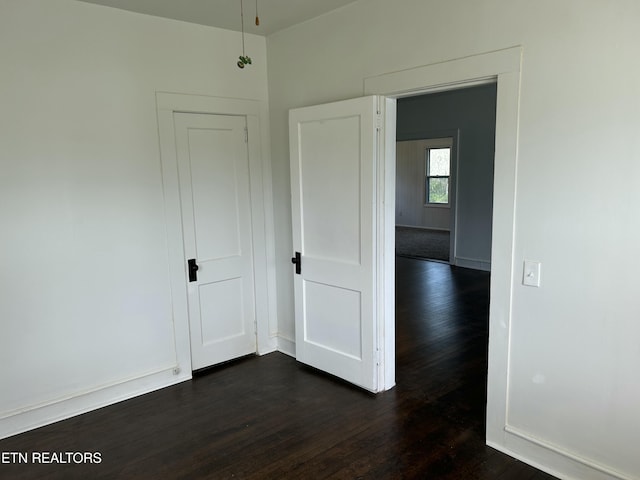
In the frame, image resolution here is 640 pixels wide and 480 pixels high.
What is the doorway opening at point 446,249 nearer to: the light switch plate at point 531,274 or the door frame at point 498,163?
the door frame at point 498,163

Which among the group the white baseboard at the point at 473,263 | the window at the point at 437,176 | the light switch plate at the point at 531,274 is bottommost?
the white baseboard at the point at 473,263

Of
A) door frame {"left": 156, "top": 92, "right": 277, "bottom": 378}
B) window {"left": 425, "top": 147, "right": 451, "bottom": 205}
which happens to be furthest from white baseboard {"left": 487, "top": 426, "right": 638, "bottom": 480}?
window {"left": 425, "top": 147, "right": 451, "bottom": 205}

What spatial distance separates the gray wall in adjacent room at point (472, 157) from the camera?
7094 mm

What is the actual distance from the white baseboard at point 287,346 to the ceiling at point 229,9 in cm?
260

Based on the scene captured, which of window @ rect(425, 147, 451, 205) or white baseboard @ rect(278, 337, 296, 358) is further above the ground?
window @ rect(425, 147, 451, 205)

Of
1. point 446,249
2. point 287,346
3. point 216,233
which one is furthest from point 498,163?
point 446,249

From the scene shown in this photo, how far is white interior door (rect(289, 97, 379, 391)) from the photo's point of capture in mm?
3062

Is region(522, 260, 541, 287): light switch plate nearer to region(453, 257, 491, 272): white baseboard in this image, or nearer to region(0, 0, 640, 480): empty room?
region(0, 0, 640, 480): empty room

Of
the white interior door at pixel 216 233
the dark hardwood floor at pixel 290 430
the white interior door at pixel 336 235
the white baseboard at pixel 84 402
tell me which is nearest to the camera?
the dark hardwood floor at pixel 290 430

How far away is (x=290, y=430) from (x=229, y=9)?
9.23 ft

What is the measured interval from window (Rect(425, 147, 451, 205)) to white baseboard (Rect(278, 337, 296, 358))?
795 centimetres

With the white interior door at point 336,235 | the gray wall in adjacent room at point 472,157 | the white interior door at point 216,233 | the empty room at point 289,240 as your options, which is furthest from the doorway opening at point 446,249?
the white interior door at point 216,233

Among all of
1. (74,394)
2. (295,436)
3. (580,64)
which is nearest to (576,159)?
(580,64)

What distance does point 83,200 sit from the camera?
300 cm
